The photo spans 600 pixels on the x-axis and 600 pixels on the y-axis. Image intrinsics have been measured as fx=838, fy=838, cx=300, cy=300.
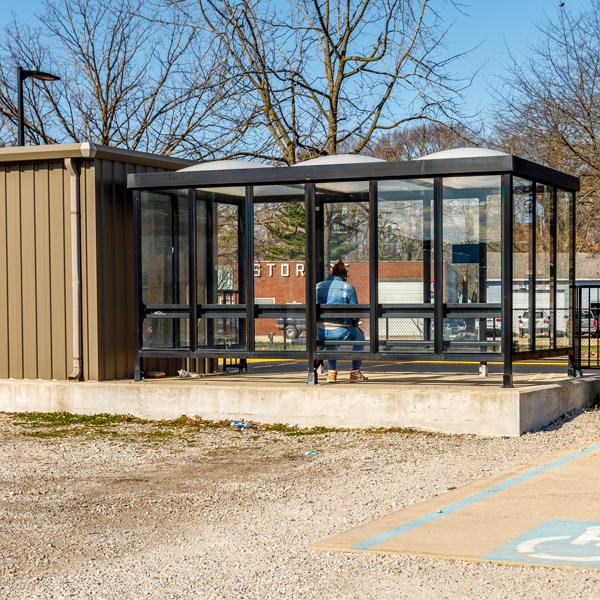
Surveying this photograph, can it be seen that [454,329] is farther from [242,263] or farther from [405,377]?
[242,263]

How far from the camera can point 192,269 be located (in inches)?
430

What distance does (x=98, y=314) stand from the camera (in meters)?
11.0

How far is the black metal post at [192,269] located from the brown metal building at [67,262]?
1063 millimetres

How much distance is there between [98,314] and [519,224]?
216 inches

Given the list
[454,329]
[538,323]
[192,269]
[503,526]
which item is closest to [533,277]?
[538,323]

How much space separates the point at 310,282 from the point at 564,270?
11.2 ft

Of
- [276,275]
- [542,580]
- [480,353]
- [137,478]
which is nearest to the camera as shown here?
[542,580]

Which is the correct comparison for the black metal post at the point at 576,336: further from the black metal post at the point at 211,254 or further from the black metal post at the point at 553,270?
the black metal post at the point at 211,254

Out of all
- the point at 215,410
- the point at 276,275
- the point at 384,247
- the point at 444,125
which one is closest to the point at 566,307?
the point at 384,247

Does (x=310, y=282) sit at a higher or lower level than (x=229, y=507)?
higher

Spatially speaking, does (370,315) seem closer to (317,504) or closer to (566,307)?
(566,307)

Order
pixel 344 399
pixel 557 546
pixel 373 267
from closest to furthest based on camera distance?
1. pixel 557 546
2. pixel 344 399
3. pixel 373 267

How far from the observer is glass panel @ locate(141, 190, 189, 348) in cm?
1107

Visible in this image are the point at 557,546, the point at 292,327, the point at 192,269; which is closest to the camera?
the point at 557,546
